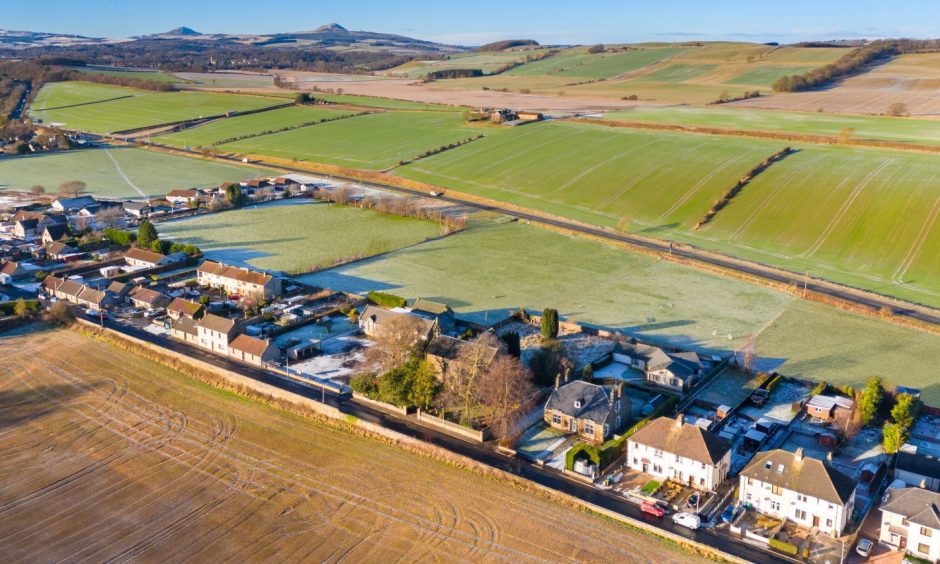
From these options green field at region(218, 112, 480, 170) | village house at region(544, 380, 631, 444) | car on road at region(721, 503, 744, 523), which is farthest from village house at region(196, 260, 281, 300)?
green field at region(218, 112, 480, 170)

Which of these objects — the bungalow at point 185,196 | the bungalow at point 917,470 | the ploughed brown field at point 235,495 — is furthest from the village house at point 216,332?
the bungalow at point 185,196

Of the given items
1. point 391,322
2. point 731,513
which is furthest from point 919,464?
point 391,322

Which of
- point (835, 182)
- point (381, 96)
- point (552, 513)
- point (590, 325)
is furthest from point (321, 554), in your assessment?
point (381, 96)

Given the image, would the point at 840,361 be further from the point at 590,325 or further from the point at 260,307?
the point at 260,307

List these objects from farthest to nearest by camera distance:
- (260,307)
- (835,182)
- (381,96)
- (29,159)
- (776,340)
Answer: (381,96) < (29,159) < (835,182) < (260,307) < (776,340)

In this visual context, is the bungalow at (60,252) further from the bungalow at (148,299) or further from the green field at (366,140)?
the green field at (366,140)

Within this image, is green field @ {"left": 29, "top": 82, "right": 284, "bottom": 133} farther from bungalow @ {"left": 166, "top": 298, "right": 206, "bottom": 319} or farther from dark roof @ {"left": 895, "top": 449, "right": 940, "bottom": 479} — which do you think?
dark roof @ {"left": 895, "top": 449, "right": 940, "bottom": 479}
